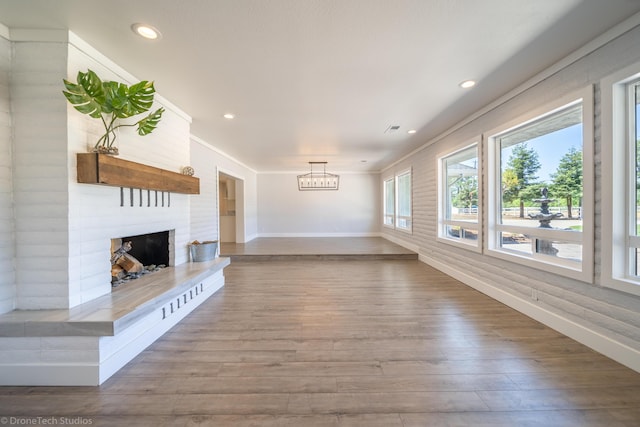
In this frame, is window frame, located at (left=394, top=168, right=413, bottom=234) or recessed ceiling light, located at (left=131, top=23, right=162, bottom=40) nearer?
recessed ceiling light, located at (left=131, top=23, right=162, bottom=40)

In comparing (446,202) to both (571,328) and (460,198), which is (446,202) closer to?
(460,198)

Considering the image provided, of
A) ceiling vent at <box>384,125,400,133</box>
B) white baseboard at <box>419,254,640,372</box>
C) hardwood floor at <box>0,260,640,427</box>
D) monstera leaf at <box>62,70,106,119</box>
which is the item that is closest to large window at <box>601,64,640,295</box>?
white baseboard at <box>419,254,640,372</box>

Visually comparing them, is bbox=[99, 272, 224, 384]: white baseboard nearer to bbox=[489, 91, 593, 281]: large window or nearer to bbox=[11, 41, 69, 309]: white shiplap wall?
bbox=[11, 41, 69, 309]: white shiplap wall

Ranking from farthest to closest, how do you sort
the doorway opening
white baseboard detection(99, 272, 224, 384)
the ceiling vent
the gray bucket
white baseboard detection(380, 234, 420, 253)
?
the doorway opening, white baseboard detection(380, 234, 420, 253), the ceiling vent, the gray bucket, white baseboard detection(99, 272, 224, 384)

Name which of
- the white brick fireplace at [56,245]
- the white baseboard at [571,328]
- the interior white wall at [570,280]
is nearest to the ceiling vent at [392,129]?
the interior white wall at [570,280]

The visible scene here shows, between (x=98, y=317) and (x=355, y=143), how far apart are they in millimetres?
4862

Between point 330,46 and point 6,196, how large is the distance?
285 centimetres

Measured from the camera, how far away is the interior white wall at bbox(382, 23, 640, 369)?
6.38 feet

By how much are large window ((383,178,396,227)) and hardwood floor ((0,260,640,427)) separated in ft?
17.0

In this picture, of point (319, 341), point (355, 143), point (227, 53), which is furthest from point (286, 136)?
point (319, 341)

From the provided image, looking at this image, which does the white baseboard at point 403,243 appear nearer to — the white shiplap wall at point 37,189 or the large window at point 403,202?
the large window at point 403,202

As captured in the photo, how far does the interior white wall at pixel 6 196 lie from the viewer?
6.15 ft

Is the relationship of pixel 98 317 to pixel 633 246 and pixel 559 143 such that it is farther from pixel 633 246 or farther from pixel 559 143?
pixel 559 143

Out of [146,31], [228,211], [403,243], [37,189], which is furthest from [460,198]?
[228,211]
